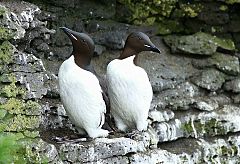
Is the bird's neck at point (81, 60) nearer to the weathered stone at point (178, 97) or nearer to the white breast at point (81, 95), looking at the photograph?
the white breast at point (81, 95)

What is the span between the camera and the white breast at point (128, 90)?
4.65 metres

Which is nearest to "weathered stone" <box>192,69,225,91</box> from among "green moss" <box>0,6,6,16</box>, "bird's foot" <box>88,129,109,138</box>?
"bird's foot" <box>88,129,109,138</box>

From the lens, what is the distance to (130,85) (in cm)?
466

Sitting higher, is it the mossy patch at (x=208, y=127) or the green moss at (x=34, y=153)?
the green moss at (x=34, y=153)

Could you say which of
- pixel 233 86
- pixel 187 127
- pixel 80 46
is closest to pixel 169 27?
pixel 233 86

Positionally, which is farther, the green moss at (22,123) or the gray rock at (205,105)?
the gray rock at (205,105)

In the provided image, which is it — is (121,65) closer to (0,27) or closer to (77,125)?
(77,125)

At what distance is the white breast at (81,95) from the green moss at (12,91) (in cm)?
31

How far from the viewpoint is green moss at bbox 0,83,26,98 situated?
4398mm

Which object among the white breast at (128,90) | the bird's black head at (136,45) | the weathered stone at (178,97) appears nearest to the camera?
the white breast at (128,90)

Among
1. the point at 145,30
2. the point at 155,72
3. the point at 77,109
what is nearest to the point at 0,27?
the point at 77,109

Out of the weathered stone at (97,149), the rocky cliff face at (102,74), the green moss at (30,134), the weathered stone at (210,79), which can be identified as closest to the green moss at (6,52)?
the rocky cliff face at (102,74)

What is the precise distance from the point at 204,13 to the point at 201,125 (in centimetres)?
161

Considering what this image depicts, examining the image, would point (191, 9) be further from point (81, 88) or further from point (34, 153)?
point (34, 153)
